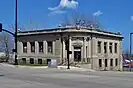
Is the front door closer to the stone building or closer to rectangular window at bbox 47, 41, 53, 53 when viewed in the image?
the stone building

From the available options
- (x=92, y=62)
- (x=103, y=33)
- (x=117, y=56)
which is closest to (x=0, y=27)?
(x=92, y=62)

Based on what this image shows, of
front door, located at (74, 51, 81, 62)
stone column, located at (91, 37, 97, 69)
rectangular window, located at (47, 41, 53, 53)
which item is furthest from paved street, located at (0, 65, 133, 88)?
rectangular window, located at (47, 41, 53, 53)

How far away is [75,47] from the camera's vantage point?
62062mm

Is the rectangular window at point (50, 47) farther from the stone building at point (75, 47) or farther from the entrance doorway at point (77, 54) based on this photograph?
the entrance doorway at point (77, 54)

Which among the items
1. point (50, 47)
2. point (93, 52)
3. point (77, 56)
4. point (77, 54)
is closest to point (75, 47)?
point (77, 54)

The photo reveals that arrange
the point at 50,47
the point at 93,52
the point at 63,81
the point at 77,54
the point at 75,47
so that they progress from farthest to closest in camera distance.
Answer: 1. the point at 50,47
2. the point at 93,52
3. the point at 77,54
4. the point at 75,47
5. the point at 63,81

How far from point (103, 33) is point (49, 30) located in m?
11.5

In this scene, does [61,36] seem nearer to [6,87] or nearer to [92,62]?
[92,62]

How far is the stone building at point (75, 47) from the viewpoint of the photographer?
6194cm

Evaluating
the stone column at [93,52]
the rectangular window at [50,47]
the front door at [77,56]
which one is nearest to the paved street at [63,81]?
the front door at [77,56]

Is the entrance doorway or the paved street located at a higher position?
the entrance doorway

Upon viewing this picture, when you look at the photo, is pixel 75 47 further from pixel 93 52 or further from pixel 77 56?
pixel 93 52

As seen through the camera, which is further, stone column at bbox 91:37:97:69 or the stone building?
stone column at bbox 91:37:97:69

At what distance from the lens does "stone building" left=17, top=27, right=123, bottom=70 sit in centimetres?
6194
